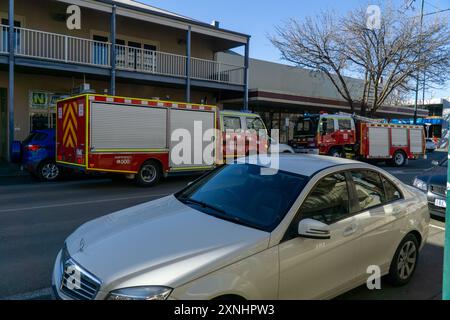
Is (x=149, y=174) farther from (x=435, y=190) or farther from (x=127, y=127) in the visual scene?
(x=435, y=190)

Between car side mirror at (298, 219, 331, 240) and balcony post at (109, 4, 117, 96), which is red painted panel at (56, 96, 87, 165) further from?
car side mirror at (298, 219, 331, 240)

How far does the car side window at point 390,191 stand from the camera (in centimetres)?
448

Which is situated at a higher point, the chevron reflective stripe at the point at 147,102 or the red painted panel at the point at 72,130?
the chevron reflective stripe at the point at 147,102

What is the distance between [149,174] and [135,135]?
1265 millimetres

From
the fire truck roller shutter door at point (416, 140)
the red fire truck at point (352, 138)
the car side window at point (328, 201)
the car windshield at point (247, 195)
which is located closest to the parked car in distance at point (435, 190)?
the car side window at point (328, 201)

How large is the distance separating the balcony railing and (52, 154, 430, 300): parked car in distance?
46.2 ft

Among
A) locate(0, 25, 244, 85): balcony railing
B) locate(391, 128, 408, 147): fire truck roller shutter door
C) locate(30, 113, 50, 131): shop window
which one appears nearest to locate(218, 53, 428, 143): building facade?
locate(0, 25, 244, 85): balcony railing

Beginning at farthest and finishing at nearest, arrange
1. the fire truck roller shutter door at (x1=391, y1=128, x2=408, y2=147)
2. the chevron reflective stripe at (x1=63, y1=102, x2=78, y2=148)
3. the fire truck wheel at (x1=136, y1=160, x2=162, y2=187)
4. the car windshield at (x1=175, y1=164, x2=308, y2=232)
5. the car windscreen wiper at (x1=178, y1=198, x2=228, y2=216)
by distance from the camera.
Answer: the fire truck roller shutter door at (x1=391, y1=128, x2=408, y2=147) < the fire truck wheel at (x1=136, y1=160, x2=162, y2=187) < the chevron reflective stripe at (x1=63, y1=102, x2=78, y2=148) < the car windscreen wiper at (x1=178, y1=198, x2=228, y2=216) < the car windshield at (x1=175, y1=164, x2=308, y2=232)

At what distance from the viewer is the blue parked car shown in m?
12.3

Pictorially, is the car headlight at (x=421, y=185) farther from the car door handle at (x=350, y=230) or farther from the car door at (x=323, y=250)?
the car door handle at (x=350, y=230)

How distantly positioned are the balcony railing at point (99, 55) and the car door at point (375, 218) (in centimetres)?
1460

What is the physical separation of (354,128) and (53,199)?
15554 millimetres
